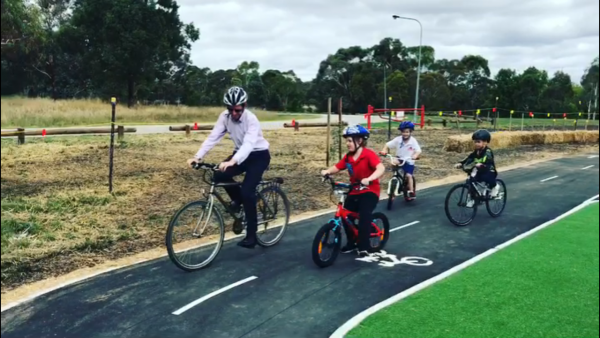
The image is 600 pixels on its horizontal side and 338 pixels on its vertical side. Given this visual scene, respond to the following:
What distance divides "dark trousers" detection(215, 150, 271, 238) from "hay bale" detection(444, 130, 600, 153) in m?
12.1

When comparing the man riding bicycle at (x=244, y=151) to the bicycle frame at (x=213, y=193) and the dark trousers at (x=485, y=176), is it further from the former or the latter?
the dark trousers at (x=485, y=176)

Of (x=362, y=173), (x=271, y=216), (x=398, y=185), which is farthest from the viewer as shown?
(x=398, y=185)

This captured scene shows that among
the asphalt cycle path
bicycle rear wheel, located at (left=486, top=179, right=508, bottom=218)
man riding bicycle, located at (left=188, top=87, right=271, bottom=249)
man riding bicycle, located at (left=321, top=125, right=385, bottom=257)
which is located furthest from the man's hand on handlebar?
bicycle rear wheel, located at (left=486, top=179, right=508, bottom=218)

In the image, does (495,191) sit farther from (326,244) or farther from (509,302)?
(509,302)

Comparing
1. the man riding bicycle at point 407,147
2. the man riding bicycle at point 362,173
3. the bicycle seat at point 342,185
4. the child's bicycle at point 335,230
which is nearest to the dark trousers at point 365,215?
the man riding bicycle at point 362,173

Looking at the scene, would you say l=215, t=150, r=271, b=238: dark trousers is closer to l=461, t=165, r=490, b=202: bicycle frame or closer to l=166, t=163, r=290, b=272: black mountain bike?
l=166, t=163, r=290, b=272: black mountain bike

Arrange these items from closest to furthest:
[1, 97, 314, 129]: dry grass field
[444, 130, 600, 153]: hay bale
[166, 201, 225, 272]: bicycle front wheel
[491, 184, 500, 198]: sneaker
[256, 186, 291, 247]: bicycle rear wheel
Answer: [1, 97, 314, 129]: dry grass field → [166, 201, 225, 272]: bicycle front wheel → [256, 186, 291, 247]: bicycle rear wheel → [491, 184, 500, 198]: sneaker → [444, 130, 600, 153]: hay bale

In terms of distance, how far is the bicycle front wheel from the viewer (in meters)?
5.45

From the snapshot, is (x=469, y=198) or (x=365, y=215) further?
(x=469, y=198)

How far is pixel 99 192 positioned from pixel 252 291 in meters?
5.14

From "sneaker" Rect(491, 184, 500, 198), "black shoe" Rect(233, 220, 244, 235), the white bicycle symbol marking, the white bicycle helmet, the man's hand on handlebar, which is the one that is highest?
the white bicycle helmet

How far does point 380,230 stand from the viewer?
6.50m

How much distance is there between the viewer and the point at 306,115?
11.6m

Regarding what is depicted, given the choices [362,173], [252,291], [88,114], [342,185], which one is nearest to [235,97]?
[342,185]
